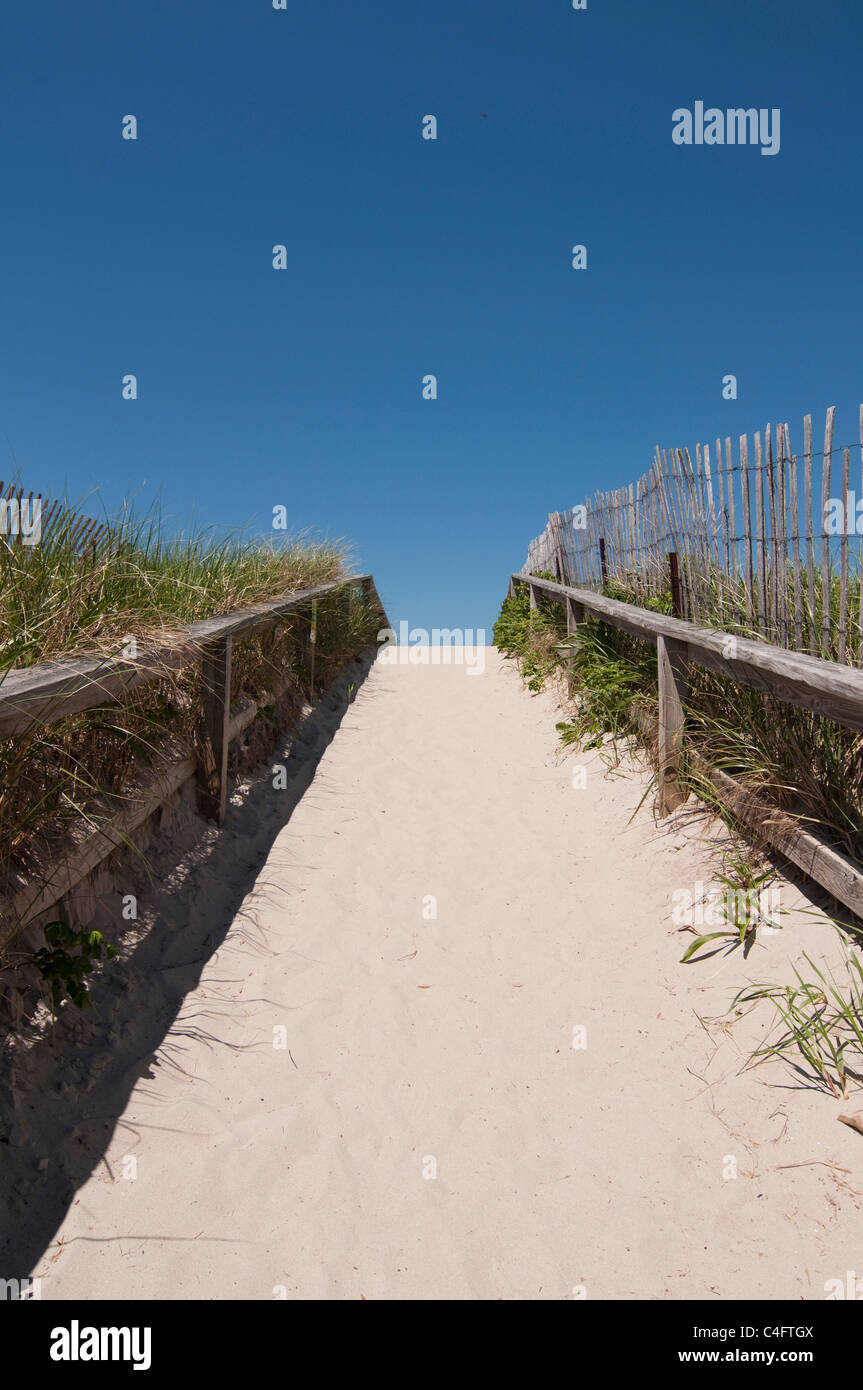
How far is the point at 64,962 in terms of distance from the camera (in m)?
2.66

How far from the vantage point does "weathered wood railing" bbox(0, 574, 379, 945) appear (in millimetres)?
2518

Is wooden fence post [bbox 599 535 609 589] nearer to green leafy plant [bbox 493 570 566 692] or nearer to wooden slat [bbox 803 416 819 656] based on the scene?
green leafy plant [bbox 493 570 566 692]

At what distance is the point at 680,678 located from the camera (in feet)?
14.6

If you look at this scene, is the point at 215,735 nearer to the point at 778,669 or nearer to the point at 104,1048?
the point at 104,1048

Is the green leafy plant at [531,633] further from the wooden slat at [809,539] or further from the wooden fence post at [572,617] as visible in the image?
the wooden slat at [809,539]

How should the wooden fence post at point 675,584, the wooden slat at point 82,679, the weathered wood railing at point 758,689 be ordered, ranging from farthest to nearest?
the wooden fence post at point 675,584 < the weathered wood railing at point 758,689 < the wooden slat at point 82,679

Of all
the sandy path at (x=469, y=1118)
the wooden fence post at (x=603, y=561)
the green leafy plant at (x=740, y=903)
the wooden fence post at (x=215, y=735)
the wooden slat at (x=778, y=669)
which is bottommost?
the sandy path at (x=469, y=1118)

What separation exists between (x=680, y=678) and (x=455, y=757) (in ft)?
7.31

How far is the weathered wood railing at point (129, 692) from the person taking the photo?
8.26ft

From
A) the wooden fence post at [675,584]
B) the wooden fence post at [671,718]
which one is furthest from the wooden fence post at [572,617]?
the wooden fence post at [671,718]

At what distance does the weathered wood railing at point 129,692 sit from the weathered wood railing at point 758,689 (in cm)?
241
